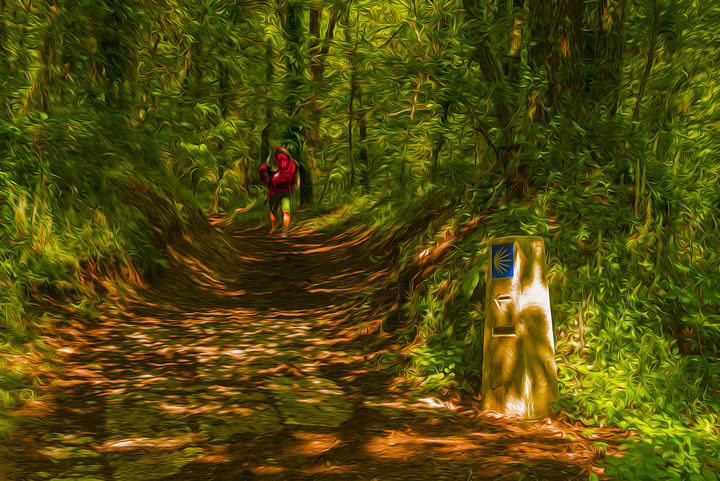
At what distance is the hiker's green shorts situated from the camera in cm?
1758

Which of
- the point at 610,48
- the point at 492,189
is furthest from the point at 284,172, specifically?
the point at 610,48

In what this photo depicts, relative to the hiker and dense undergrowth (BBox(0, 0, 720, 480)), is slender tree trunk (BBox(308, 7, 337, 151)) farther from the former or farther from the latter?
dense undergrowth (BBox(0, 0, 720, 480))

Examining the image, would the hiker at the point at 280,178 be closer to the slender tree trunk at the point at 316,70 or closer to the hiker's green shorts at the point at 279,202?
the hiker's green shorts at the point at 279,202

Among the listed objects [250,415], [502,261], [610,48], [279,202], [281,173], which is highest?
[610,48]

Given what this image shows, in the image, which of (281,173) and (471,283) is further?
(281,173)

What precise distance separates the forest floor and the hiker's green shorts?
7768 mm

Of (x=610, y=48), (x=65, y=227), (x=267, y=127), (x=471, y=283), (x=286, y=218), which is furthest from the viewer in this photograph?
(x=267, y=127)

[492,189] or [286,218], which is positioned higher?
[286,218]

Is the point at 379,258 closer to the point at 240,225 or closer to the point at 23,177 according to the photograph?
the point at 23,177

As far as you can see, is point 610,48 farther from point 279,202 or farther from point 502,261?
point 279,202

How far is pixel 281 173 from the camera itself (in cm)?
1672

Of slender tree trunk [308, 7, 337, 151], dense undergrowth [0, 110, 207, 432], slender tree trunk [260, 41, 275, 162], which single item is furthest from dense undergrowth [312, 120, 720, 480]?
slender tree trunk [260, 41, 275, 162]

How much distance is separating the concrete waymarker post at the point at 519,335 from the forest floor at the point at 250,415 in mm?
203

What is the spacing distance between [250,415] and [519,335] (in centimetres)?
238
